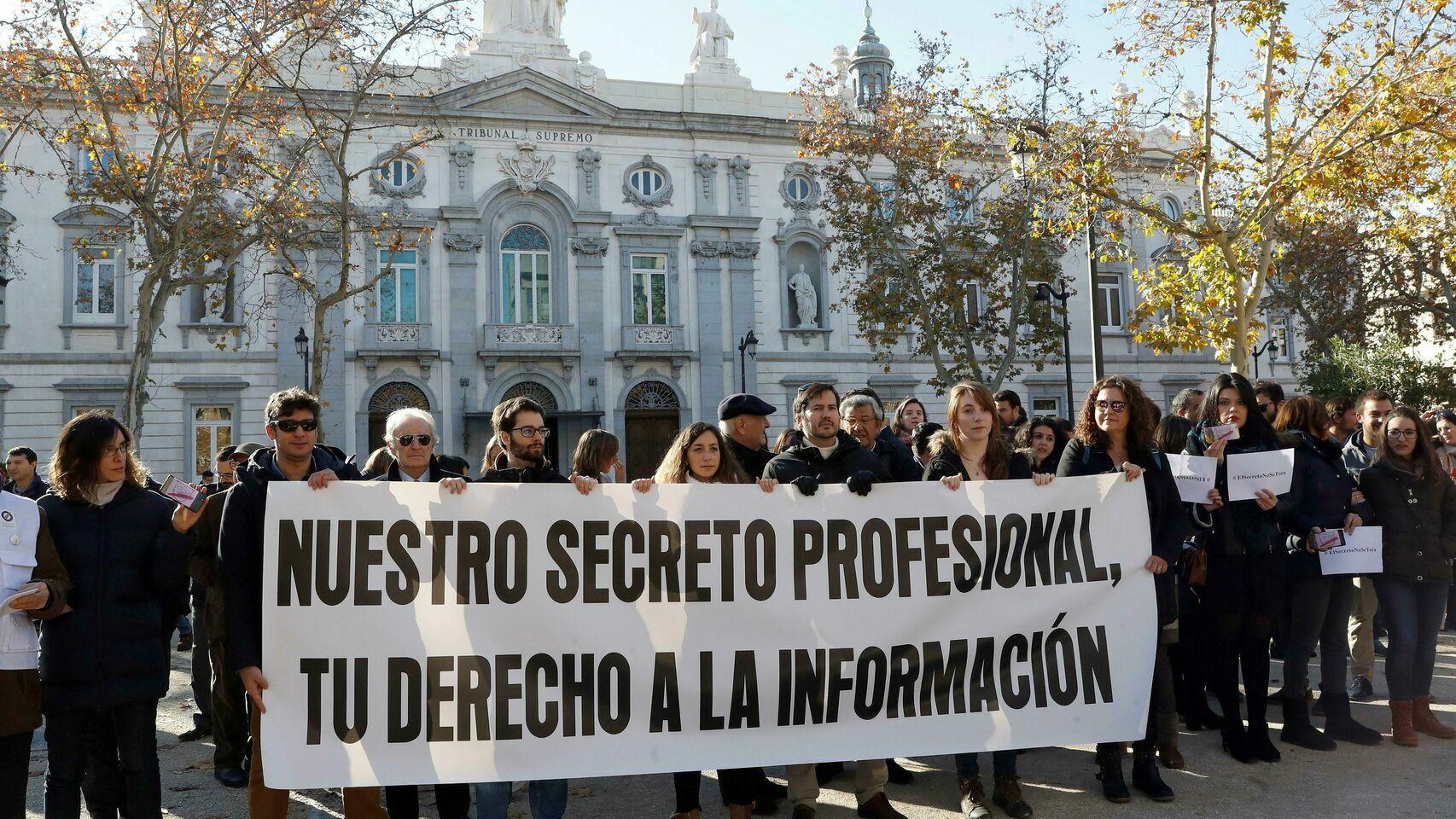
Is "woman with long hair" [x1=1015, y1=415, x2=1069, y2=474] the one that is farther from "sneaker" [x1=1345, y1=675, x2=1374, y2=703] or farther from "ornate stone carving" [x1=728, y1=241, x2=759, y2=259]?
"ornate stone carving" [x1=728, y1=241, x2=759, y2=259]

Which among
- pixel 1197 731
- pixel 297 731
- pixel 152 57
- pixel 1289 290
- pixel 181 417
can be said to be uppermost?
pixel 152 57

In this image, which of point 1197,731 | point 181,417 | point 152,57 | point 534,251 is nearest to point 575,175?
point 534,251

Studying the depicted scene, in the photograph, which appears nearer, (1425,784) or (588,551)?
(588,551)

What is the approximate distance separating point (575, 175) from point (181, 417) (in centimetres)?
1178

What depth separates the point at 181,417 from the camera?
88.9ft

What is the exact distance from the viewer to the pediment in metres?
29.1

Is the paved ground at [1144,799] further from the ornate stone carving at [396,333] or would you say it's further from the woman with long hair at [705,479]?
the ornate stone carving at [396,333]

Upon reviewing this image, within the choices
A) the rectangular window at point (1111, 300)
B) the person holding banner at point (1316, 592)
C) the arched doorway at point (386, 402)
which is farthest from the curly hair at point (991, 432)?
the rectangular window at point (1111, 300)

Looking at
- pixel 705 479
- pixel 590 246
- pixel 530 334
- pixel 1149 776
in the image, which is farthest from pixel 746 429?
pixel 590 246

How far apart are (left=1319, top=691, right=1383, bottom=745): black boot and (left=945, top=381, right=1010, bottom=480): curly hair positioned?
9.22 feet

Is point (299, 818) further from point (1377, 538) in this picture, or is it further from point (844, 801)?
point (1377, 538)

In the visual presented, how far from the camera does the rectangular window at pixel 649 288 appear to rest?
3044 cm

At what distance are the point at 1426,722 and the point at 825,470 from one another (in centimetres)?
431

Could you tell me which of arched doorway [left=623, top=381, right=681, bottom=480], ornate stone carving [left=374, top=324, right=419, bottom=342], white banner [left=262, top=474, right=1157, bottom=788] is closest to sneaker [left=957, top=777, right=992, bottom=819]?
white banner [left=262, top=474, right=1157, bottom=788]
